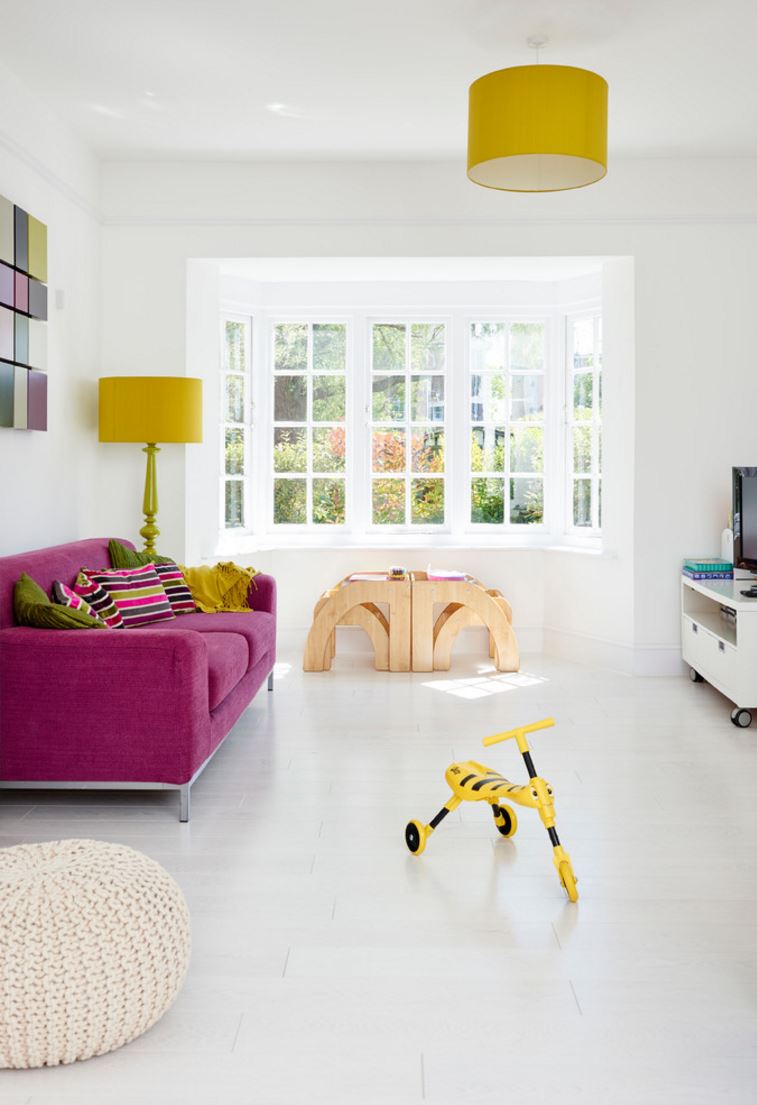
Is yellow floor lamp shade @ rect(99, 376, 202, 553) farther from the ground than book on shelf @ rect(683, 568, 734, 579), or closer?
farther from the ground

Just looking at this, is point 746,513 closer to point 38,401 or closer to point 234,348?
point 234,348

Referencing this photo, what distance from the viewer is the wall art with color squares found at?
441 cm

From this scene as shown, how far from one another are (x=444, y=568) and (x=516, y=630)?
0.64 metres

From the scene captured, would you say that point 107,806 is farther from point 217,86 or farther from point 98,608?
point 217,86

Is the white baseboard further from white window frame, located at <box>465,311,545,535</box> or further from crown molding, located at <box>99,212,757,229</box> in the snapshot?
crown molding, located at <box>99,212,757,229</box>

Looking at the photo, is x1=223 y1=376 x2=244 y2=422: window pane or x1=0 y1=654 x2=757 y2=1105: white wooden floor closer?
x1=0 y1=654 x2=757 y2=1105: white wooden floor

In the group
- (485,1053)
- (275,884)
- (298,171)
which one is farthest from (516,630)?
(485,1053)

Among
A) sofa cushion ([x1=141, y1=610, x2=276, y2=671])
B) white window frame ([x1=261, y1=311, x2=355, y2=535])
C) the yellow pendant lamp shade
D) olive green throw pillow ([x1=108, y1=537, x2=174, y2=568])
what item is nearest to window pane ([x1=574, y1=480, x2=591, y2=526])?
white window frame ([x1=261, y1=311, x2=355, y2=535])

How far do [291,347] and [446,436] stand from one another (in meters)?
1.22

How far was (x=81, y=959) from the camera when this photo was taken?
6.68 ft

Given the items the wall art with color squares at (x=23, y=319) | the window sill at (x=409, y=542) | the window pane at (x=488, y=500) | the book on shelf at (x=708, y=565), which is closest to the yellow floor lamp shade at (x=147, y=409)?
the wall art with color squares at (x=23, y=319)

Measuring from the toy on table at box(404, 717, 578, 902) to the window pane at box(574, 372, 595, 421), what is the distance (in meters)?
3.99

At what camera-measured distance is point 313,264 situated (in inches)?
248

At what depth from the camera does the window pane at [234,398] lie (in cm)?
684
